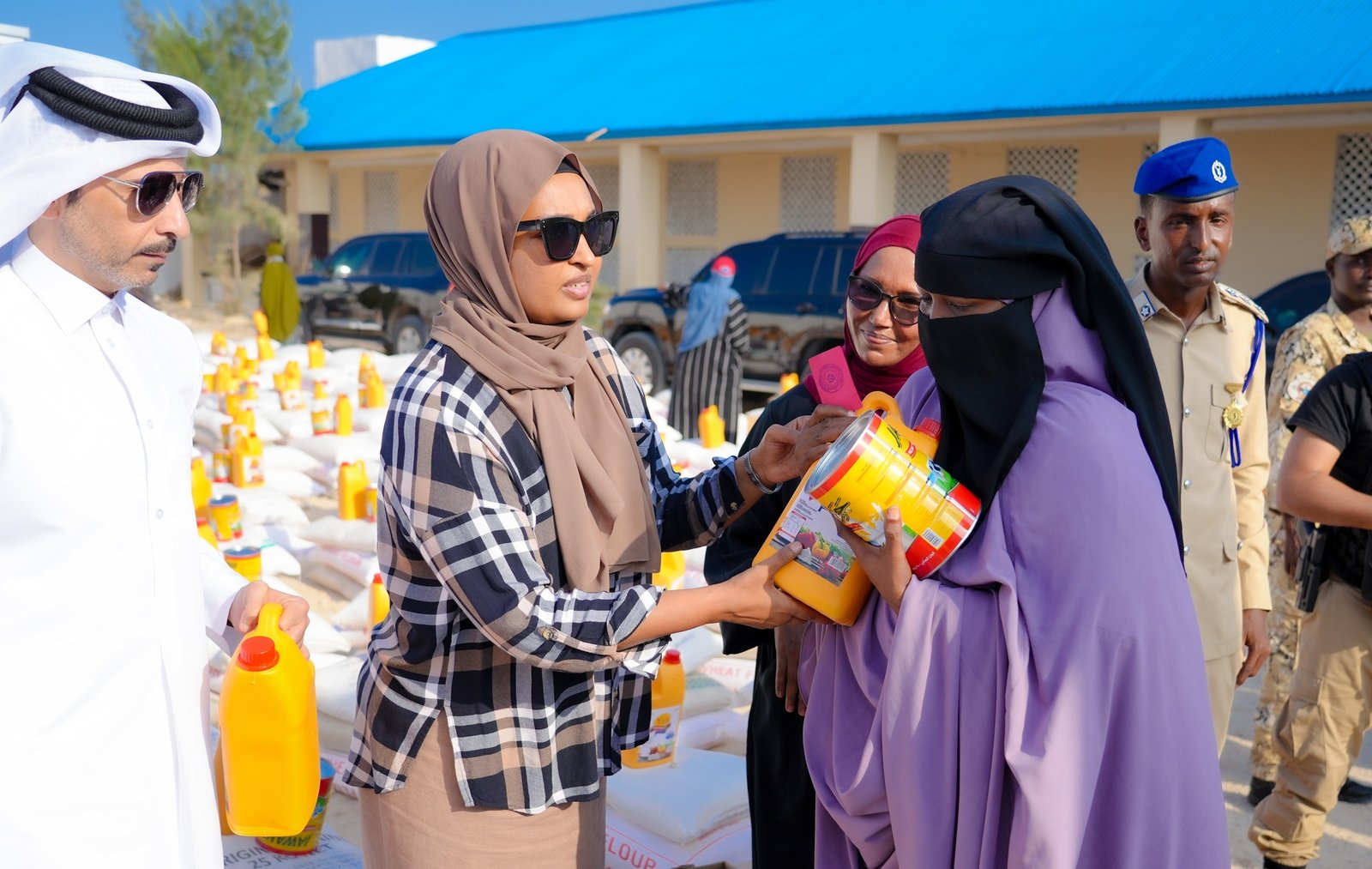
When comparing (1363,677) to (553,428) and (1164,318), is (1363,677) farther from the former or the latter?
(553,428)

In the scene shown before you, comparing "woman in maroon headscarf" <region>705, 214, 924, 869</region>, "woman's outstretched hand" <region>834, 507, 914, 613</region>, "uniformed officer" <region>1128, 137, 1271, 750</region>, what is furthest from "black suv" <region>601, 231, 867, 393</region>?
"woman's outstretched hand" <region>834, 507, 914, 613</region>

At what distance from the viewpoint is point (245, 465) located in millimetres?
6582

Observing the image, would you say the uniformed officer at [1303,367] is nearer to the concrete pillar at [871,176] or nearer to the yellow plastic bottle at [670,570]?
the yellow plastic bottle at [670,570]

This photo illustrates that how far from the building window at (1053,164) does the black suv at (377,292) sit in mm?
7280

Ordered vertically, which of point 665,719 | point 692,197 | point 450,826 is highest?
point 692,197

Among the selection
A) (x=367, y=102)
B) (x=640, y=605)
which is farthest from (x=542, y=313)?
(x=367, y=102)

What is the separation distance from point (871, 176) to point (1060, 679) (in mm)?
12989

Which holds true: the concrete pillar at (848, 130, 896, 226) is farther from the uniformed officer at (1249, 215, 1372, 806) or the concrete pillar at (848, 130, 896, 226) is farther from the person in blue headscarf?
the uniformed officer at (1249, 215, 1372, 806)

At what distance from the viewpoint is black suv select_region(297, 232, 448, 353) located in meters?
15.0

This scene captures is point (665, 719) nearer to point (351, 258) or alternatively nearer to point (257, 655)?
point (257, 655)

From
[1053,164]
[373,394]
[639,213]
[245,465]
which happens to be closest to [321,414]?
[373,394]

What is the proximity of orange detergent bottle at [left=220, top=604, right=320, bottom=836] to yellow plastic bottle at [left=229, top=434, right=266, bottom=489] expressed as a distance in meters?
4.92

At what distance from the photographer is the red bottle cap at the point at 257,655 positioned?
1.92 m

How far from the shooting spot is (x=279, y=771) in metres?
1.98
